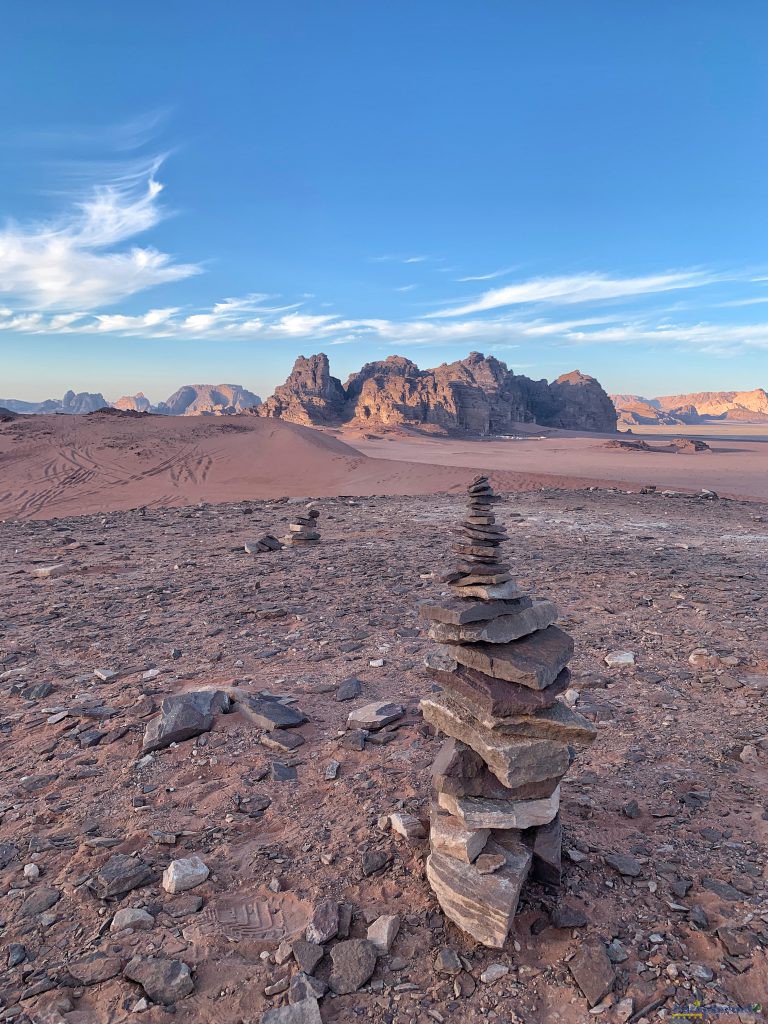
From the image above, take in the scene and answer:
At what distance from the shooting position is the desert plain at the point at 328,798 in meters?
2.71

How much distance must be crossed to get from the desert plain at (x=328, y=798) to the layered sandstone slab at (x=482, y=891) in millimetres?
105

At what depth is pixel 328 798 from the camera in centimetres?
406

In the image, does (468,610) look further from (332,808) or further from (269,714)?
(269,714)

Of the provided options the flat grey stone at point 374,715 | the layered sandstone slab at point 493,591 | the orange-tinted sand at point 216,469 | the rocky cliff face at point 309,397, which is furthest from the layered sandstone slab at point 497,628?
→ the rocky cliff face at point 309,397

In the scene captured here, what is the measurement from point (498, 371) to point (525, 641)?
108 metres

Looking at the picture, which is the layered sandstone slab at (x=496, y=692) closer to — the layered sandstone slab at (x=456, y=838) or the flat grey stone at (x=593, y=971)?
the layered sandstone slab at (x=456, y=838)

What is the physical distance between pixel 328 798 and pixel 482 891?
4.70ft

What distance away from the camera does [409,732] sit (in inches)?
193

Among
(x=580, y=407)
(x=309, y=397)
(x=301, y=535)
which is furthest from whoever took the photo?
(x=580, y=407)

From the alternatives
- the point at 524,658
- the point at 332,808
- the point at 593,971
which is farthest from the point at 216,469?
the point at 593,971

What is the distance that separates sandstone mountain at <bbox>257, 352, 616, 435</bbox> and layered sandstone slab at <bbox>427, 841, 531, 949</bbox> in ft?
263

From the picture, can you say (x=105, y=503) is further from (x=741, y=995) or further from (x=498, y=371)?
(x=498, y=371)

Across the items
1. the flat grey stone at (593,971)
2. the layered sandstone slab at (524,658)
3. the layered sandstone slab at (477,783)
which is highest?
the layered sandstone slab at (524,658)

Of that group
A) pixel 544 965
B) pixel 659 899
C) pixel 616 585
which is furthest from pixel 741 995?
pixel 616 585
